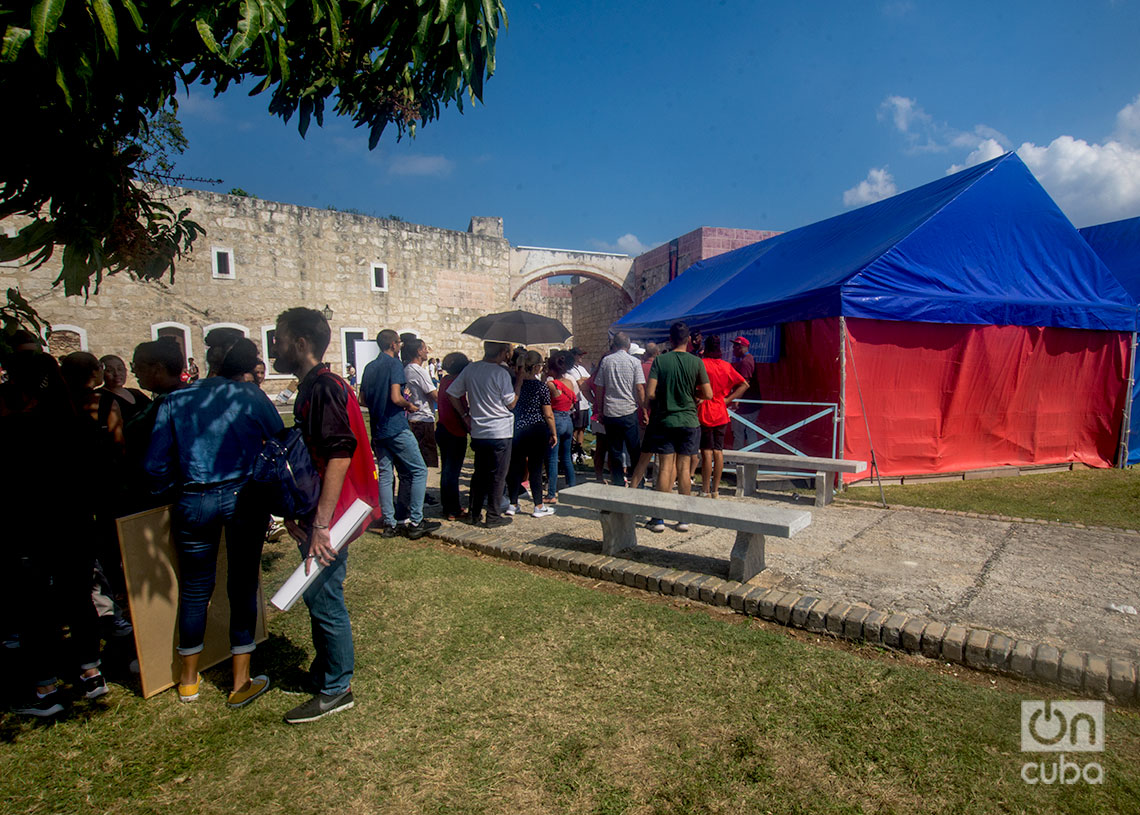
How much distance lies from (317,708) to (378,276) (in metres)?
22.0

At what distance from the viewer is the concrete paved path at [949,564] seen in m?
3.38

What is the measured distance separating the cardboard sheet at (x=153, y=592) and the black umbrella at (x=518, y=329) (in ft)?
11.5

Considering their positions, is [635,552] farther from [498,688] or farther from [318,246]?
Answer: [318,246]

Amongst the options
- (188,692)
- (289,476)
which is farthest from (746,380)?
(188,692)

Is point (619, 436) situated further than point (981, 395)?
No

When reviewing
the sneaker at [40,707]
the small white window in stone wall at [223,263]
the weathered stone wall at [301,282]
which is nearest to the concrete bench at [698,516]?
the sneaker at [40,707]

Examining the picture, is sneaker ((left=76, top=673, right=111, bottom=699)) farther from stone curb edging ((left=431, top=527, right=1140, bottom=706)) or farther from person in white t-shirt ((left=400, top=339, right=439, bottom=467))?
person in white t-shirt ((left=400, top=339, right=439, bottom=467))

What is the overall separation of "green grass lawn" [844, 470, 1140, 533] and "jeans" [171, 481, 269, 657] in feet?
19.2

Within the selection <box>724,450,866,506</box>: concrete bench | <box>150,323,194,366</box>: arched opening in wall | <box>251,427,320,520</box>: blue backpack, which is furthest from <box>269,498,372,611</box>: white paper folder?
<box>150,323,194,366</box>: arched opening in wall

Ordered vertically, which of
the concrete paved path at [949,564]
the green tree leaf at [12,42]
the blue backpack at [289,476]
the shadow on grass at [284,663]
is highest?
the green tree leaf at [12,42]

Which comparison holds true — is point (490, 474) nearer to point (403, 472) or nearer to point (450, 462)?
point (450, 462)

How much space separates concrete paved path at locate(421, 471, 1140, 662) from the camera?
3375 millimetres

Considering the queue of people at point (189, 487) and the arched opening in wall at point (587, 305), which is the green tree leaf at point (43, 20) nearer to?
the queue of people at point (189, 487)

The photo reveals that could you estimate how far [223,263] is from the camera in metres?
20.1
